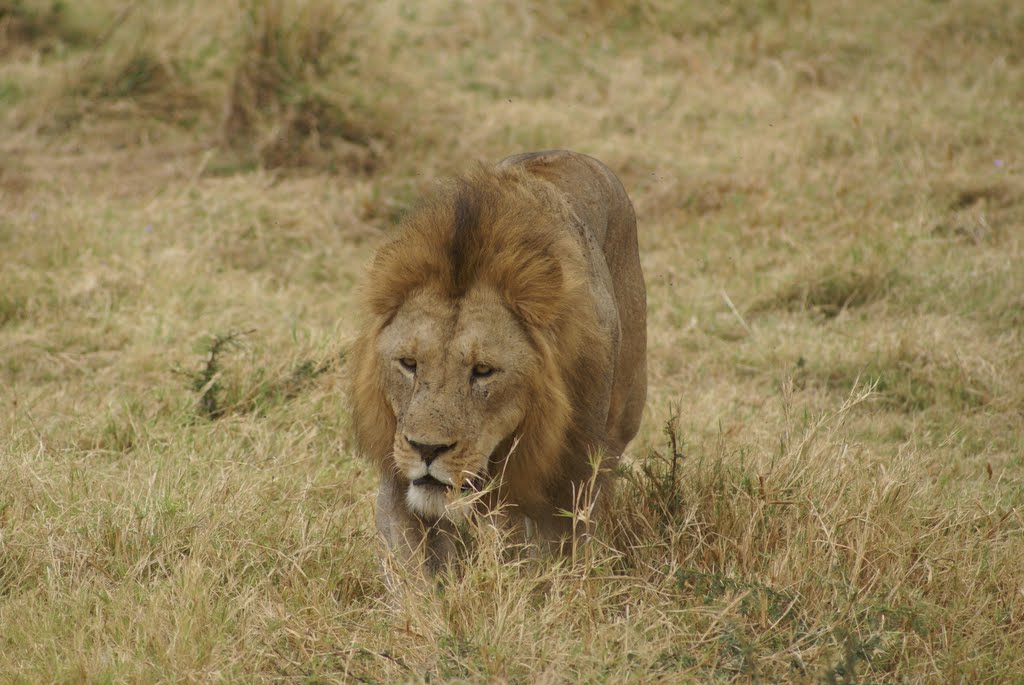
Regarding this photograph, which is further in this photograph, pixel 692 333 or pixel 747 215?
pixel 747 215

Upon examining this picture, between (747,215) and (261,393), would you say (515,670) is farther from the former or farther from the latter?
(747,215)

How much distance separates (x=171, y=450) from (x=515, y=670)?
192 centimetres

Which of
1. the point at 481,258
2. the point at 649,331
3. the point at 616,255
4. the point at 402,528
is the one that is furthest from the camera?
the point at 649,331

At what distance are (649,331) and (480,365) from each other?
3252 millimetres

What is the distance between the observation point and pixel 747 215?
7617 mm

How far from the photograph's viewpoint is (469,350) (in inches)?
131

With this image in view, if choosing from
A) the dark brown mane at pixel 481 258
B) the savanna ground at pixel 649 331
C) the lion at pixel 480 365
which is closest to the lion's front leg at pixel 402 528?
the lion at pixel 480 365

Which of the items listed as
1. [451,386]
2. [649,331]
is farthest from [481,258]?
[649,331]

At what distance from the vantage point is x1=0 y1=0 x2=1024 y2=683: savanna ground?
3.46m

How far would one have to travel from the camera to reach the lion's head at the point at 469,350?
3.31 m

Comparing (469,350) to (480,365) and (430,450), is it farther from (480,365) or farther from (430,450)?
(430,450)

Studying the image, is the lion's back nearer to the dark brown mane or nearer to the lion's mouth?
the dark brown mane

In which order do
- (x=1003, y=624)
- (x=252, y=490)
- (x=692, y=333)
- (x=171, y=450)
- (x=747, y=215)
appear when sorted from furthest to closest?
(x=747, y=215)
(x=692, y=333)
(x=171, y=450)
(x=252, y=490)
(x=1003, y=624)

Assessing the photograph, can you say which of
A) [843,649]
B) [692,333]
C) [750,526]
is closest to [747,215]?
[692,333]
